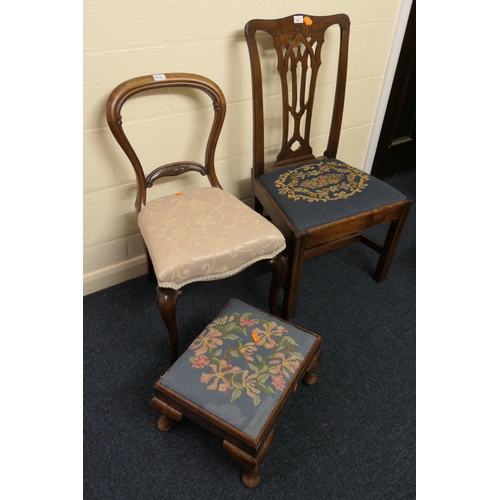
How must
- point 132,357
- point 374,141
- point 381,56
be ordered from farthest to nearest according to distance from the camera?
point 374,141 < point 381,56 < point 132,357

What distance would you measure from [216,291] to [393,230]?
81cm

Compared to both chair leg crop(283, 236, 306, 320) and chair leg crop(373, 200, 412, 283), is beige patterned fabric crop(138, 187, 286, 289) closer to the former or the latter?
chair leg crop(283, 236, 306, 320)

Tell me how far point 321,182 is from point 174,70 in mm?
688

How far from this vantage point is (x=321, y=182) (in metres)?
1.57

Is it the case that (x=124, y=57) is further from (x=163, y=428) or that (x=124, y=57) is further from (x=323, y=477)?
(x=323, y=477)

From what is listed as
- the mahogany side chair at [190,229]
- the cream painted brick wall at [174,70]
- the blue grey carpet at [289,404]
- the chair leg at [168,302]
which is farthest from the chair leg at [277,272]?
the cream painted brick wall at [174,70]

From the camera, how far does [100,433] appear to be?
49.9 inches

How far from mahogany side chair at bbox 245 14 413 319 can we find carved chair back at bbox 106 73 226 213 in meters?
0.16

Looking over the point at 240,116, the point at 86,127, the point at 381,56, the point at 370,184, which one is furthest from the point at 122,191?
the point at 381,56

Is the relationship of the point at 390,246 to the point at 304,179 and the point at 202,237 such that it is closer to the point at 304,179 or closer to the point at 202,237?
the point at 304,179

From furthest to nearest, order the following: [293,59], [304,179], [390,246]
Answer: [390,246] < [304,179] < [293,59]

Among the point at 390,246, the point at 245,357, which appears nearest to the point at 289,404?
the point at 245,357

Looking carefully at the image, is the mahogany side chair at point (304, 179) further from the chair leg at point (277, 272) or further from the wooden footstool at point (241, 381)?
the wooden footstool at point (241, 381)

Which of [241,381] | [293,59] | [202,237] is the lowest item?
[241,381]
